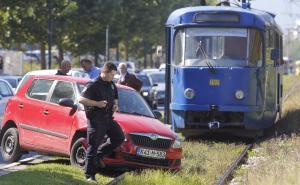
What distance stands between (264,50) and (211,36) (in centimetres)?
134

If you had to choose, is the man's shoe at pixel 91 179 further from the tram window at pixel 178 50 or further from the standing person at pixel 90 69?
the tram window at pixel 178 50

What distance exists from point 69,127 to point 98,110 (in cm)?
181

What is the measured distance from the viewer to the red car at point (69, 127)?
1324 centimetres

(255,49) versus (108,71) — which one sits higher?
(255,49)

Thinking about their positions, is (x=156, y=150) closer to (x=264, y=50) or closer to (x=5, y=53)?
(x=264, y=50)

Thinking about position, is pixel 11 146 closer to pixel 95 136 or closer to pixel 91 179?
pixel 91 179

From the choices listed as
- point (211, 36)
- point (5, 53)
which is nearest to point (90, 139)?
point (211, 36)

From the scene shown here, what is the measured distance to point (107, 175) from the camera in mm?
13531

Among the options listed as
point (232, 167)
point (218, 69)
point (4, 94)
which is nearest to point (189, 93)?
point (218, 69)

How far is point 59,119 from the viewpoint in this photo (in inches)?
549

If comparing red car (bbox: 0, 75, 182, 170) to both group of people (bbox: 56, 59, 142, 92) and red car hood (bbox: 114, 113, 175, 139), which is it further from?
group of people (bbox: 56, 59, 142, 92)

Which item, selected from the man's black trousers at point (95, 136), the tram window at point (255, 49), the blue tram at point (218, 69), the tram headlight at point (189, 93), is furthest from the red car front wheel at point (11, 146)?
the tram window at point (255, 49)

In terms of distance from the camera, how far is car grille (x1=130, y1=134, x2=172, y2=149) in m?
13.2

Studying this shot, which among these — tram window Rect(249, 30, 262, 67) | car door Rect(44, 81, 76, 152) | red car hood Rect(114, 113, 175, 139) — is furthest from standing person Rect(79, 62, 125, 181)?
Result: tram window Rect(249, 30, 262, 67)
